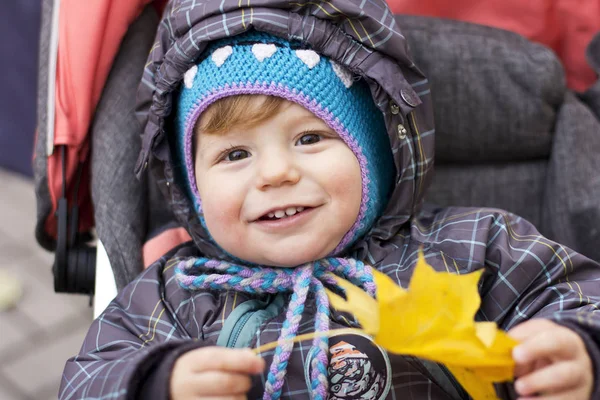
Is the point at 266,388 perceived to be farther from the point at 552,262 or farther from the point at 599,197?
the point at 599,197

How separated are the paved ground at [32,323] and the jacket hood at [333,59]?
954mm

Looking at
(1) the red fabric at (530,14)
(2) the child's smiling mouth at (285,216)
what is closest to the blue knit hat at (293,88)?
(2) the child's smiling mouth at (285,216)

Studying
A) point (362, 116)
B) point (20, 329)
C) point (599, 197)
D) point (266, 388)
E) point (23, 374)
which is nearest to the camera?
point (266, 388)

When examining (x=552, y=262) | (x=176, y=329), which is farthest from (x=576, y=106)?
(x=176, y=329)

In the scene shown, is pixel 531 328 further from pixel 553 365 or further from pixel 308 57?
pixel 308 57

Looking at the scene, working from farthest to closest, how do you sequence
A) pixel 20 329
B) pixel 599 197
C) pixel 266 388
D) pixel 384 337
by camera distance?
1. pixel 20 329
2. pixel 599 197
3. pixel 266 388
4. pixel 384 337

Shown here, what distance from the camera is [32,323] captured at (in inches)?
85.1

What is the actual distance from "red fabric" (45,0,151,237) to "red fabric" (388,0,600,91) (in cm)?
59

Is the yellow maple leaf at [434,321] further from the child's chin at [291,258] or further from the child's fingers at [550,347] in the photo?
the child's chin at [291,258]

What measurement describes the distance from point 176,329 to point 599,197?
2.68ft

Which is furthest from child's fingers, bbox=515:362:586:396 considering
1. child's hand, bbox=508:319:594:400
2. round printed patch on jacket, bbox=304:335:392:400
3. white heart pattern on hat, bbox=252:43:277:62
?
white heart pattern on hat, bbox=252:43:277:62

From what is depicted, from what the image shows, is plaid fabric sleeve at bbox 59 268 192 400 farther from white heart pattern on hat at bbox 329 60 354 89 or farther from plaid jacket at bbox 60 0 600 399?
white heart pattern on hat at bbox 329 60 354 89

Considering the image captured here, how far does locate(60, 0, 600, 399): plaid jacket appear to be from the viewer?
1.10 m

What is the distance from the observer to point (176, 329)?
3.82ft
